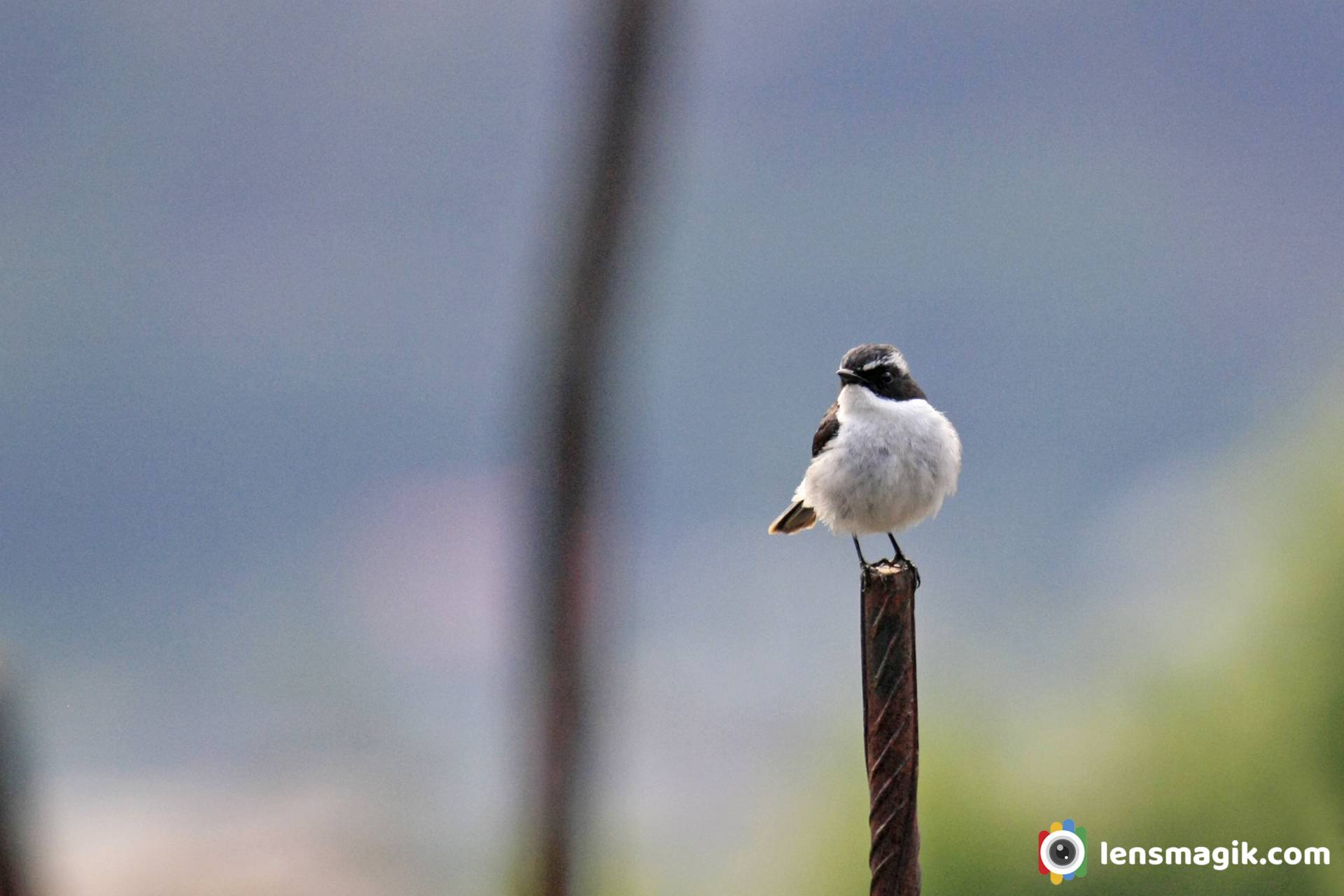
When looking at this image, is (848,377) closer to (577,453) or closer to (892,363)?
(892,363)

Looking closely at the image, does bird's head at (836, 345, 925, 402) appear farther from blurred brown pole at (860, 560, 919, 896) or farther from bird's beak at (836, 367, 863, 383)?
blurred brown pole at (860, 560, 919, 896)

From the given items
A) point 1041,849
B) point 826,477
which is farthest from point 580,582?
point 1041,849

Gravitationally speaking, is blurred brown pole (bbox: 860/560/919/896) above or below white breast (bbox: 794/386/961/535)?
below

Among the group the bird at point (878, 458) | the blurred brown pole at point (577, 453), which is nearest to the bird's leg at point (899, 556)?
the bird at point (878, 458)

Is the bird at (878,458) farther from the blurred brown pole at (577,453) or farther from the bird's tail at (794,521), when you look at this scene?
the blurred brown pole at (577,453)

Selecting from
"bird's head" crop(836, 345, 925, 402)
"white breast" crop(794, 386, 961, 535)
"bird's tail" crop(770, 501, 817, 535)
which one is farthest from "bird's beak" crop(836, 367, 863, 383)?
"bird's tail" crop(770, 501, 817, 535)

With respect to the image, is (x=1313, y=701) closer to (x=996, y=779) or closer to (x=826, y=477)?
(x=996, y=779)

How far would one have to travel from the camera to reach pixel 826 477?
7805 mm

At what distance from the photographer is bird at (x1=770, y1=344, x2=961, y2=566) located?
7.69 meters

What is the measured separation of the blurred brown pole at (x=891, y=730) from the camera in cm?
447

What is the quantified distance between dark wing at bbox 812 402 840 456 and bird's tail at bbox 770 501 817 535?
1.31ft

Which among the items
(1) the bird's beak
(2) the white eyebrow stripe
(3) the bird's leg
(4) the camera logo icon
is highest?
(2) the white eyebrow stripe

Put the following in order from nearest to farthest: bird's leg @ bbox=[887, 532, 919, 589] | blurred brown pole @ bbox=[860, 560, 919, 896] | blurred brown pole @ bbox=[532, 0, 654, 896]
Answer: blurred brown pole @ bbox=[532, 0, 654, 896] → blurred brown pole @ bbox=[860, 560, 919, 896] → bird's leg @ bbox=[887, 532, 919, 589]

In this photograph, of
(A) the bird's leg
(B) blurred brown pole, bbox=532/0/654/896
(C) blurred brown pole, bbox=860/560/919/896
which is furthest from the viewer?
(A) the bird's leg
